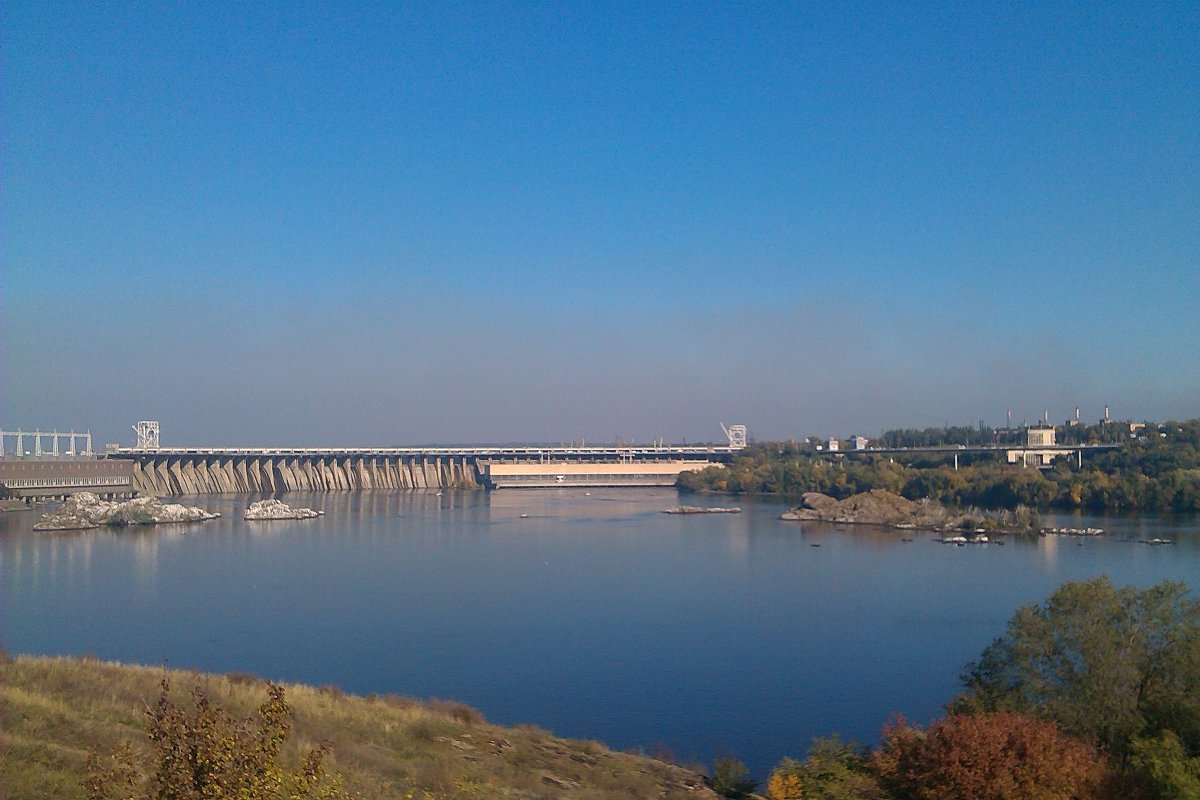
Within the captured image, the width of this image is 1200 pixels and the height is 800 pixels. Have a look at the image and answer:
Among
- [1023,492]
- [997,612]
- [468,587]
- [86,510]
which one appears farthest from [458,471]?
[997,612]

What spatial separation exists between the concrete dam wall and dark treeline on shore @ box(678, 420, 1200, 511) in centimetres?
833

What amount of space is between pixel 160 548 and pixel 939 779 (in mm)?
13036

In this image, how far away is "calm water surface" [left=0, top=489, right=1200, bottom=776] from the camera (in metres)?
6.23

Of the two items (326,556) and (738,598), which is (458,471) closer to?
(326,556)

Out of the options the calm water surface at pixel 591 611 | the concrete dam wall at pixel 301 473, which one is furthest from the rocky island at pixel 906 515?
the concrete dam wall at pixel 301 473

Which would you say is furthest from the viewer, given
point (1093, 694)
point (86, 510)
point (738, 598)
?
point (86, 510)

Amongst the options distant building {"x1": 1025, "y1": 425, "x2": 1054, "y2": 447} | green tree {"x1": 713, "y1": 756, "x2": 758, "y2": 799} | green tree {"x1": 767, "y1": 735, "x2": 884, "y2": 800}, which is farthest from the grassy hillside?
distant building {"x1": 1025, "y1": 425, "x2": 1054, "y2": 447}

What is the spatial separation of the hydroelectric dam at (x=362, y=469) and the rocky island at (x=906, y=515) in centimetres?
1186

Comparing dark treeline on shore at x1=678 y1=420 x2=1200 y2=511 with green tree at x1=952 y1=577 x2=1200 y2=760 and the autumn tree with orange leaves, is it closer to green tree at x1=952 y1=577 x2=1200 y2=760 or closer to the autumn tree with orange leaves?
green tree at x1=952 y1=577 x2=1200 y2=760

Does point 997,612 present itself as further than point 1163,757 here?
Yes

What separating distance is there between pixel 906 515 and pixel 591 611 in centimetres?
1088

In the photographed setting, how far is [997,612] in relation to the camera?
8.96m

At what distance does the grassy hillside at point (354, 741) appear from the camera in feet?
8.41

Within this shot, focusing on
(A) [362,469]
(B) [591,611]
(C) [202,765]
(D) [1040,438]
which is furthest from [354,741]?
(D) [1040,438]
